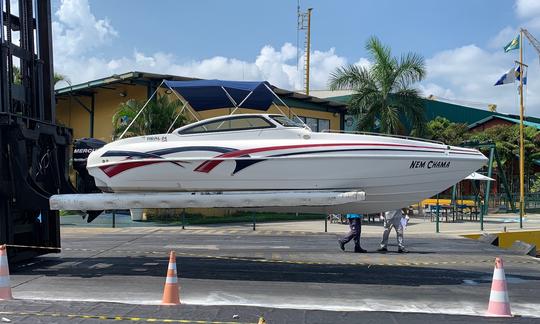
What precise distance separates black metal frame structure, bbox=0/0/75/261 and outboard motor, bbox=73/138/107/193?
42cm

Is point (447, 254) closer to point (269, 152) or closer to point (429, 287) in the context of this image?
point (429, 287)

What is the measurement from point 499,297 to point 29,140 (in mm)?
7548

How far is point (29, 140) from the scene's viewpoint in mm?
8766

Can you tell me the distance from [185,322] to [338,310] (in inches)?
74.4

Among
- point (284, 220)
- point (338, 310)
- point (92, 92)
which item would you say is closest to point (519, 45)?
point (284, 220)

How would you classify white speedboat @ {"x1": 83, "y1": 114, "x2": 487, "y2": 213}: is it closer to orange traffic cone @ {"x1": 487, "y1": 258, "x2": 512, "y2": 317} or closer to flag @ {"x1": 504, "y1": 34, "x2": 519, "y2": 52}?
orange traffic cone @ {"x1": 487, "y1": 258, "x2": 512, "y2": 317}

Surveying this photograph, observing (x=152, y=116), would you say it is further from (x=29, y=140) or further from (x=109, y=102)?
(x=29, y=140)

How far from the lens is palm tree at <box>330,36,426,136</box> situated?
2348cm

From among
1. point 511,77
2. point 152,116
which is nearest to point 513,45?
point 511,77

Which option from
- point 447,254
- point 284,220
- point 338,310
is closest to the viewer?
point 338,310

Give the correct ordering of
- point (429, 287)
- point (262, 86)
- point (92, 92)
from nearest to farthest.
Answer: point (429, 287) → point (262, 86) → point (92, 92)

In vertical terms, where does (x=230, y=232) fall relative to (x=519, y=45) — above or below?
below

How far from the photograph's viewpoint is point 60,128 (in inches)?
384

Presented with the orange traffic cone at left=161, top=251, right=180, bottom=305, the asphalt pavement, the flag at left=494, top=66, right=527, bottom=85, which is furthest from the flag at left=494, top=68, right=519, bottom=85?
the orange traffic cone at left=161, top=251, right=180, bottom=305
